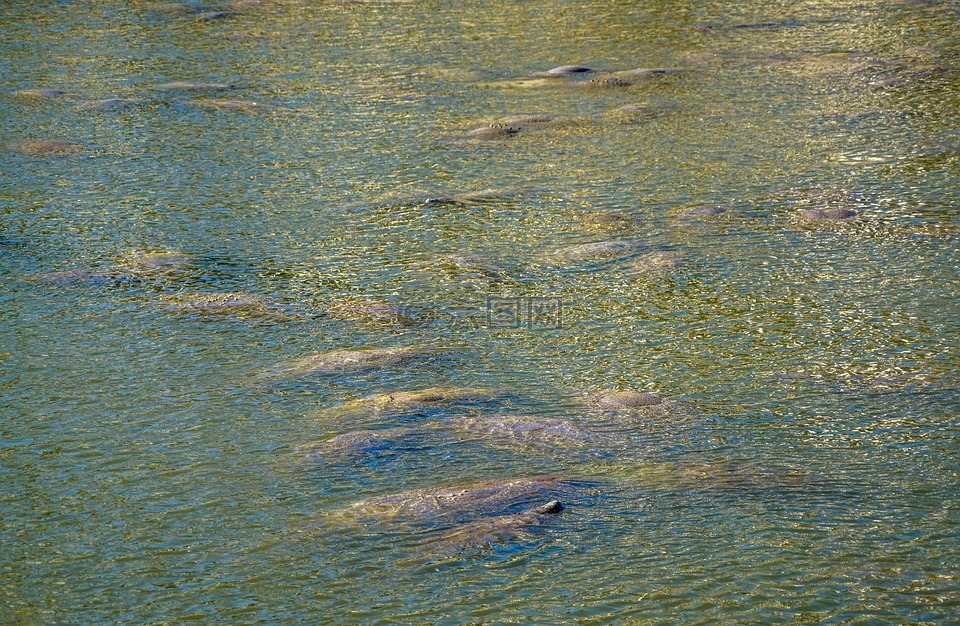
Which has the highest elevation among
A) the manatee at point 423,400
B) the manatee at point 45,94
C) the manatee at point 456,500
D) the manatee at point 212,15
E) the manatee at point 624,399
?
the manatee at point 212,15

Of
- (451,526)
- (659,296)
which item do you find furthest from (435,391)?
(659,296)

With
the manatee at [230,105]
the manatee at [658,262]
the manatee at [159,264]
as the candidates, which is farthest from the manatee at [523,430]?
the manatee at [230,105]

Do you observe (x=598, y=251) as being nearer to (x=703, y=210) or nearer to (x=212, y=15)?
(x=703, y=210)

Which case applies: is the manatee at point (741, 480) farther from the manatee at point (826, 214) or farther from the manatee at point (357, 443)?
the manatee at point (826, 214)

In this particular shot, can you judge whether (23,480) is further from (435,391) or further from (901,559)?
(901,559)

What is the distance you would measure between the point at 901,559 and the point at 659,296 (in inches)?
141

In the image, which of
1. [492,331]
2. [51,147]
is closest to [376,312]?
[492,331]

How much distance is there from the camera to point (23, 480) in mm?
6770

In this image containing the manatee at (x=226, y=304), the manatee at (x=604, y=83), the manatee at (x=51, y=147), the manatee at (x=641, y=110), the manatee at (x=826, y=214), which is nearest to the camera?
the manatee at (x=226, y=304)

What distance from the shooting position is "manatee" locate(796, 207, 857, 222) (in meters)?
10.2

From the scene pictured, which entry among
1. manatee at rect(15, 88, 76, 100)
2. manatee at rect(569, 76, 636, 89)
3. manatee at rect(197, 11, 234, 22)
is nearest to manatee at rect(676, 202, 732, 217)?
manatee at rect(569, 76, 636, 89)

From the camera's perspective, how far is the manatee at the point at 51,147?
13.0m

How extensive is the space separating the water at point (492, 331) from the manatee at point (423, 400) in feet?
0.53

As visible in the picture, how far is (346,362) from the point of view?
7.95 meters
